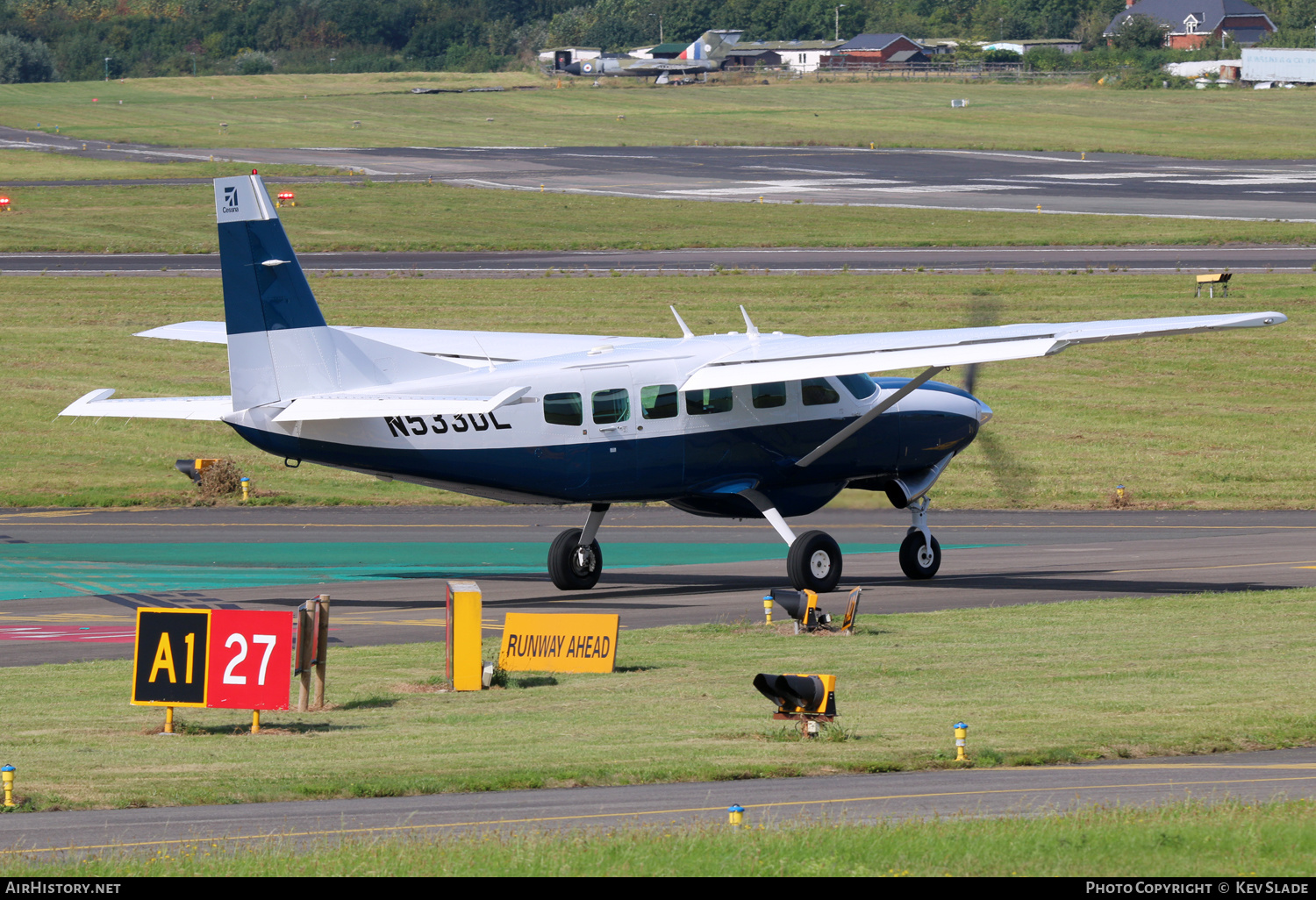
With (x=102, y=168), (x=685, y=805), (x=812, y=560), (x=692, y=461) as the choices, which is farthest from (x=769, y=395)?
(x=102, y=168)

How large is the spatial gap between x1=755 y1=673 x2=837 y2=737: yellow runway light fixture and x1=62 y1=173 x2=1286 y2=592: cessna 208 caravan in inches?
341

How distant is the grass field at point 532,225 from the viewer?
72.7 m

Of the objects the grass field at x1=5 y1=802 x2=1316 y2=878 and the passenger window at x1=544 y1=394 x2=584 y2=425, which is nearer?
the grass field at x1=5 y1=802 x2=1316 y2=878

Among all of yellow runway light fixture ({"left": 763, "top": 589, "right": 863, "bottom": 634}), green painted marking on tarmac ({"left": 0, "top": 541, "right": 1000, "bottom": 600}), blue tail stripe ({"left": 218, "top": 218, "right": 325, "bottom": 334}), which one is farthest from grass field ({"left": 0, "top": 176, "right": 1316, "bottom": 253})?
yellow runway light fixture ({"left": 763, "top": 589, "right": 863, "bottom": 634})

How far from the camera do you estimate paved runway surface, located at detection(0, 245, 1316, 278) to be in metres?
63.1

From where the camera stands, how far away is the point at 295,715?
17391mm

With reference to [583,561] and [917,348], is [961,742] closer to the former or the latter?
[917,348]

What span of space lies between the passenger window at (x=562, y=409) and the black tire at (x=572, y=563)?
7.91 ft

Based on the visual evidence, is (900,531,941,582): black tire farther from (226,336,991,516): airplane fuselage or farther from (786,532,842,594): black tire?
(786,532,842,594): black tire

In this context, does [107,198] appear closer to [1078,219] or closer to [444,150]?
[444,150]

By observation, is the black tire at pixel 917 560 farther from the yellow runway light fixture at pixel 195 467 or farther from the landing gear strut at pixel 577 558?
the yellow runway light fixture at pixel 195 467

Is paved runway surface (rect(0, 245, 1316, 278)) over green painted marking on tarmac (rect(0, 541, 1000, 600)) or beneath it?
over

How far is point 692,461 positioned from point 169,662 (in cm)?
1099

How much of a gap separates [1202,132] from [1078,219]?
167 ft
